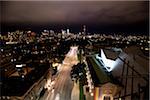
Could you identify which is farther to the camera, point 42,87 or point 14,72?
→ point 14,72

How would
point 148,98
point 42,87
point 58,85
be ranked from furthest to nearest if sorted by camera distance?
point 58,85 → point 42,87 → point 148,98

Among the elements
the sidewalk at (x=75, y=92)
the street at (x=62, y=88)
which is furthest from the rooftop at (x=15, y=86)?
the sidewalk at (x=75, y=92)

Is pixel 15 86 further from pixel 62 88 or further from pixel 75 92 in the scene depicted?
pixel 62 88

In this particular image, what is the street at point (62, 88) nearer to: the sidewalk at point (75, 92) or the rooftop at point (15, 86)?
the sidewalk at point (75, 92)

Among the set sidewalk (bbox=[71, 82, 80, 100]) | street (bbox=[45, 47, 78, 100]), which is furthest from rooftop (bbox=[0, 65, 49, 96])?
sidewalk (bbox=[71, 82, 80, 100])

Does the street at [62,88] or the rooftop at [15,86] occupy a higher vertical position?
the rooftop at [15,86]

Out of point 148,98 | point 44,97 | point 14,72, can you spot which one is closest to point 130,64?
point 148,98

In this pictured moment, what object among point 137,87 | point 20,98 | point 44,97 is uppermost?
point 137,87

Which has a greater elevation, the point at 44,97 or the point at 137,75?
the point at 137,75

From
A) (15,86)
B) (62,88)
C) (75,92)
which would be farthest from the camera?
(62,88)

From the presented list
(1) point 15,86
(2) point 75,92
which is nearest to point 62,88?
(2) point 75,92

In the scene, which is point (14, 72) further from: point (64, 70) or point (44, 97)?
point (64, 70)
